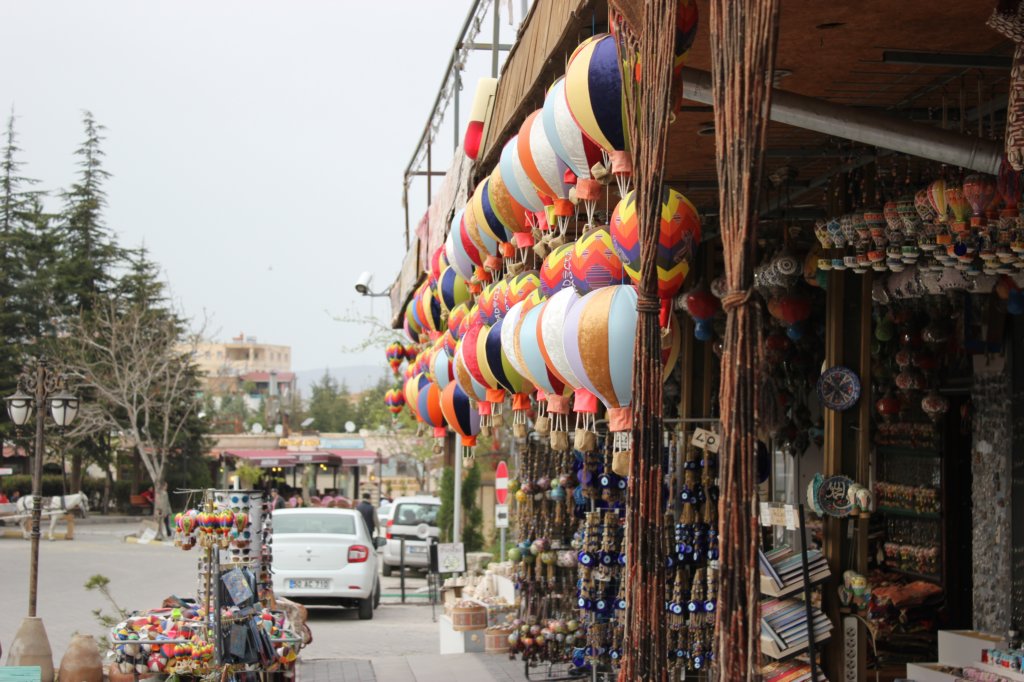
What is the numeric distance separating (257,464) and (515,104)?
33.1 metres

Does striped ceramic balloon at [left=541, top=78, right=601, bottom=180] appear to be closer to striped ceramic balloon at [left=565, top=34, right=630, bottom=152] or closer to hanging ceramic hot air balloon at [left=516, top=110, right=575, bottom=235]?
hanging ceramic hot air balloon at [left=516, top=110, right=575, bottom=235]

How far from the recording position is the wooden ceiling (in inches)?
182

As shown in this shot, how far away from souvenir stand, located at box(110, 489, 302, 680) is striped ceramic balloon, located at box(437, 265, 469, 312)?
7.85 ft

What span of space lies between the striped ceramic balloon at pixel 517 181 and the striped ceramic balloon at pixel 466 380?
166 centimetres

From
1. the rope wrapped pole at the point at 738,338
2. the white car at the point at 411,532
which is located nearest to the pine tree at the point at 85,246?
the white car at the point at 411,532

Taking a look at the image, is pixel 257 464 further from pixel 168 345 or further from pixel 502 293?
pixel 502 293

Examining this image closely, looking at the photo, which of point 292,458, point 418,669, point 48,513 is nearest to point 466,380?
point 418,669

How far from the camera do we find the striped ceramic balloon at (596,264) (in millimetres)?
4871

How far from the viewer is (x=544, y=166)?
5.72 meters

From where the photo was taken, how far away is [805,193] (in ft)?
25.7

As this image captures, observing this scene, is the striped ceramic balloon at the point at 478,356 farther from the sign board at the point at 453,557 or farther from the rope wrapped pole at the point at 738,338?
the sign board at the point at 453,557

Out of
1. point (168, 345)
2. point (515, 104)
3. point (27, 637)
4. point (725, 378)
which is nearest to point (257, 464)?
point (168, 345)

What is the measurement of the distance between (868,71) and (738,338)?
293cm

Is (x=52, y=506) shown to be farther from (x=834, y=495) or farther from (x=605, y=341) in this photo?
(x=605, y=341)
